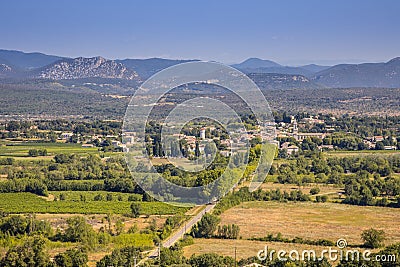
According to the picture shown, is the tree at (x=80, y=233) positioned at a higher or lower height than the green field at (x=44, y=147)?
higher

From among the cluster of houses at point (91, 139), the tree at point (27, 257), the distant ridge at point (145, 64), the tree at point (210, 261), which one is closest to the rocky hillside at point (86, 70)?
the distant ridge at point (145, 64)

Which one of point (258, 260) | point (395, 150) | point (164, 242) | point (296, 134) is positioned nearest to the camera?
point (258, 260)

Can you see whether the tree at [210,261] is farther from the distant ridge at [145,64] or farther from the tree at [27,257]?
the distant ridge at [145,64]

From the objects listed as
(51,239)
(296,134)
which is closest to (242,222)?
(51,239)

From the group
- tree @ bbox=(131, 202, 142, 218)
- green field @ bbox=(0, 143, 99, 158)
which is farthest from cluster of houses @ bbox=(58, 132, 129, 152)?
tree @ bbox=(131, 202, 142, 218)

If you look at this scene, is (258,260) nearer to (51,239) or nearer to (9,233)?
(51,239)

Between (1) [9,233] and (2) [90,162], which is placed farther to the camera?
(2) [90,162]
